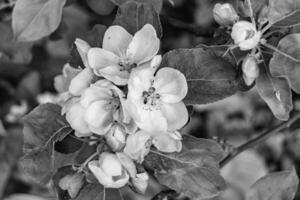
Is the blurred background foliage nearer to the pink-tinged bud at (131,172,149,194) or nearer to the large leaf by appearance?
the large leaf

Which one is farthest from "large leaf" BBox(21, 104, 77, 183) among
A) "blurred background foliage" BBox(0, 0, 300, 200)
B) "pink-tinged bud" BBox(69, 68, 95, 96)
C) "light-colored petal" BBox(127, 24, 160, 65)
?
"blurred background foliage" BBox(0, 0, 300, 200)

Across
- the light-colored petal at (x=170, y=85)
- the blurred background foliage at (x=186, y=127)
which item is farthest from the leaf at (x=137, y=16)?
the blurred background foliage at (x=186, y=127)

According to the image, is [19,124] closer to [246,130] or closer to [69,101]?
[246,130]

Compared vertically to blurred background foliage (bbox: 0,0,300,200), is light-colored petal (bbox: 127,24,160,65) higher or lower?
higher

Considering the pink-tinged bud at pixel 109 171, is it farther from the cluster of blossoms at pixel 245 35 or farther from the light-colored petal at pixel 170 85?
the cluster of blossoms at pixel 245 35

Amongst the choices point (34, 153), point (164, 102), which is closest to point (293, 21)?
point (164, 102)
